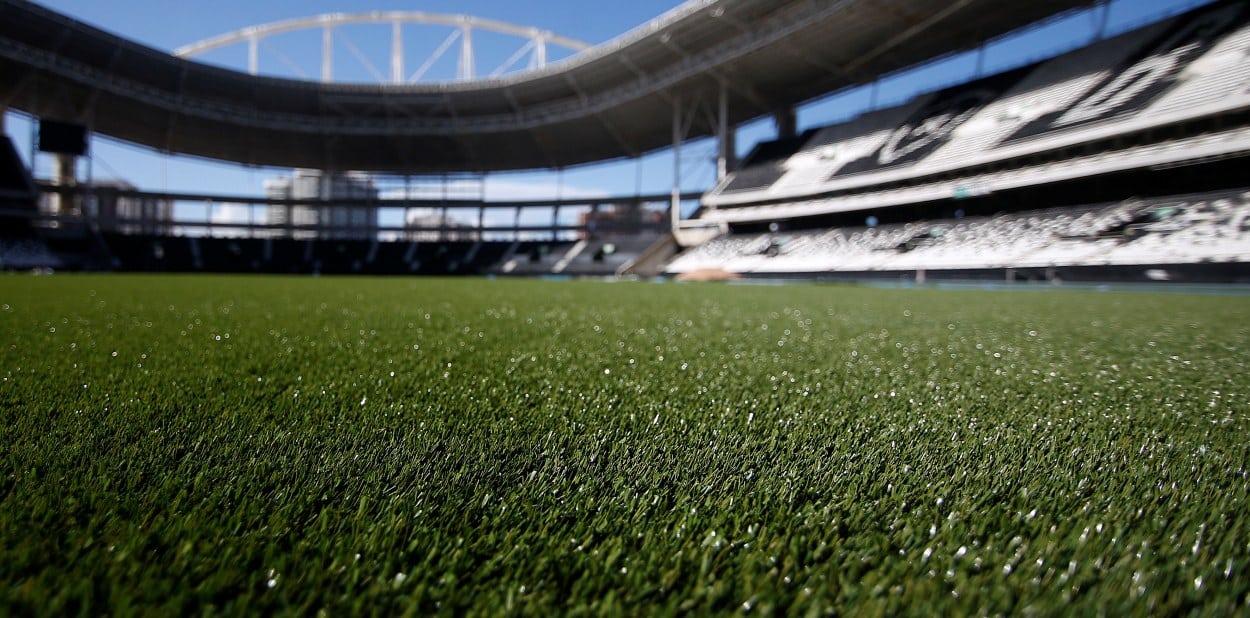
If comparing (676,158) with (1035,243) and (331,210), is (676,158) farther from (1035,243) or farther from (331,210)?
(331,210)

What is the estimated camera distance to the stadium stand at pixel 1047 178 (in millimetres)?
13828

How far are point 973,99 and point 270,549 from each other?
27.4 metres

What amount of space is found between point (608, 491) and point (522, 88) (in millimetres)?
28589

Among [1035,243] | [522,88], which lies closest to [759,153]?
[522,88]

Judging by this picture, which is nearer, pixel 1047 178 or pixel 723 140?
pixel 1047 178

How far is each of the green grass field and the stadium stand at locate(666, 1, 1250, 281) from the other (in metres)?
16.2

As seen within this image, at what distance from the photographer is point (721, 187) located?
27078 mm

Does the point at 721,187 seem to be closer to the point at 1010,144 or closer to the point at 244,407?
the point at 1010,144

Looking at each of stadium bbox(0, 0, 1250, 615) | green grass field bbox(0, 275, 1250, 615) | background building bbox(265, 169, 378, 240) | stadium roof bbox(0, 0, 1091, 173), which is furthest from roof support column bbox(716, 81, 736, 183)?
green grass field bbox(0, 275, 1250, 615)

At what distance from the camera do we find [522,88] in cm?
2628

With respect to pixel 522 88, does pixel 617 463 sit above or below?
below

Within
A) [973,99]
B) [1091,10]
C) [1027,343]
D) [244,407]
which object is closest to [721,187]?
[973,99]

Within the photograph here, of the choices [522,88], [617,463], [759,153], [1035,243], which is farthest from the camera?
[759,153]

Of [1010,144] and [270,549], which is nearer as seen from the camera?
[270,549]
